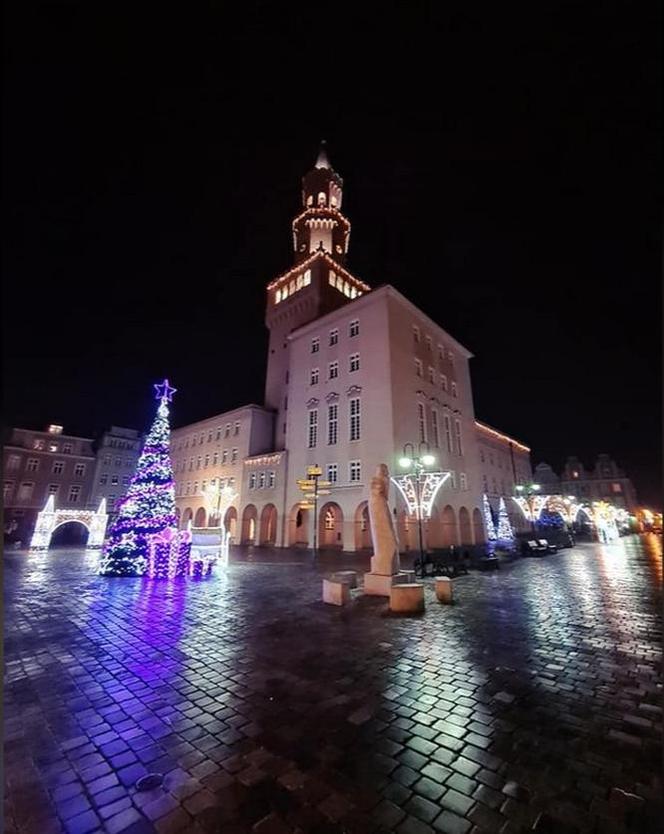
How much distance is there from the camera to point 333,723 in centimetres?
400

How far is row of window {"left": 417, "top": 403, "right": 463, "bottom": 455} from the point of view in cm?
2842

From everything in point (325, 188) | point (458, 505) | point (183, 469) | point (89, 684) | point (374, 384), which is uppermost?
point (325, 188)

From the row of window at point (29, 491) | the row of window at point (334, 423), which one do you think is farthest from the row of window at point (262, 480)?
the row of window at point (29, 491)

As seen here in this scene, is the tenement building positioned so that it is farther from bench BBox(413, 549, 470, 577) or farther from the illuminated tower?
bench BBox(413, 549, 470, 577)

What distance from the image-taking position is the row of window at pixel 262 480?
32.9 meters

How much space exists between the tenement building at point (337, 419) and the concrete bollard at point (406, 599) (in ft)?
40.4

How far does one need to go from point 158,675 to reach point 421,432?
24.8 meters

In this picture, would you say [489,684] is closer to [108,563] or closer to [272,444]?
[108,563]

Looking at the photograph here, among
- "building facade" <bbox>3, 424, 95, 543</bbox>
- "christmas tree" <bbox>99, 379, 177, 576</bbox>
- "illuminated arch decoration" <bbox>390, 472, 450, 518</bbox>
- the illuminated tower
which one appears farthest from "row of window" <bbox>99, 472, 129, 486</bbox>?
"illuminated arch decoration" <bbox>390, 472, 450, 518</bbox>

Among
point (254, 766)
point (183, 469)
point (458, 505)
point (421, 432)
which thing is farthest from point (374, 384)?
point (183, 469)

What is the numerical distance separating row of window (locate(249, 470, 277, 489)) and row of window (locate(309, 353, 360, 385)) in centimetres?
898

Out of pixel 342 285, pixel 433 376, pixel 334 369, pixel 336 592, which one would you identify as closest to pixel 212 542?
pixel 336 592

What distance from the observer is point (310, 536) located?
31375 millimetres

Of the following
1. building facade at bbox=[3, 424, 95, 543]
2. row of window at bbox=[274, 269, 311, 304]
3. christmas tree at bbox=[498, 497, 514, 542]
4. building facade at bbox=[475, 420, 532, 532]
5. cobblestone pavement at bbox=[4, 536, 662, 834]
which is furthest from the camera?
building facade at bbox=[475, 420, 532, 532]
